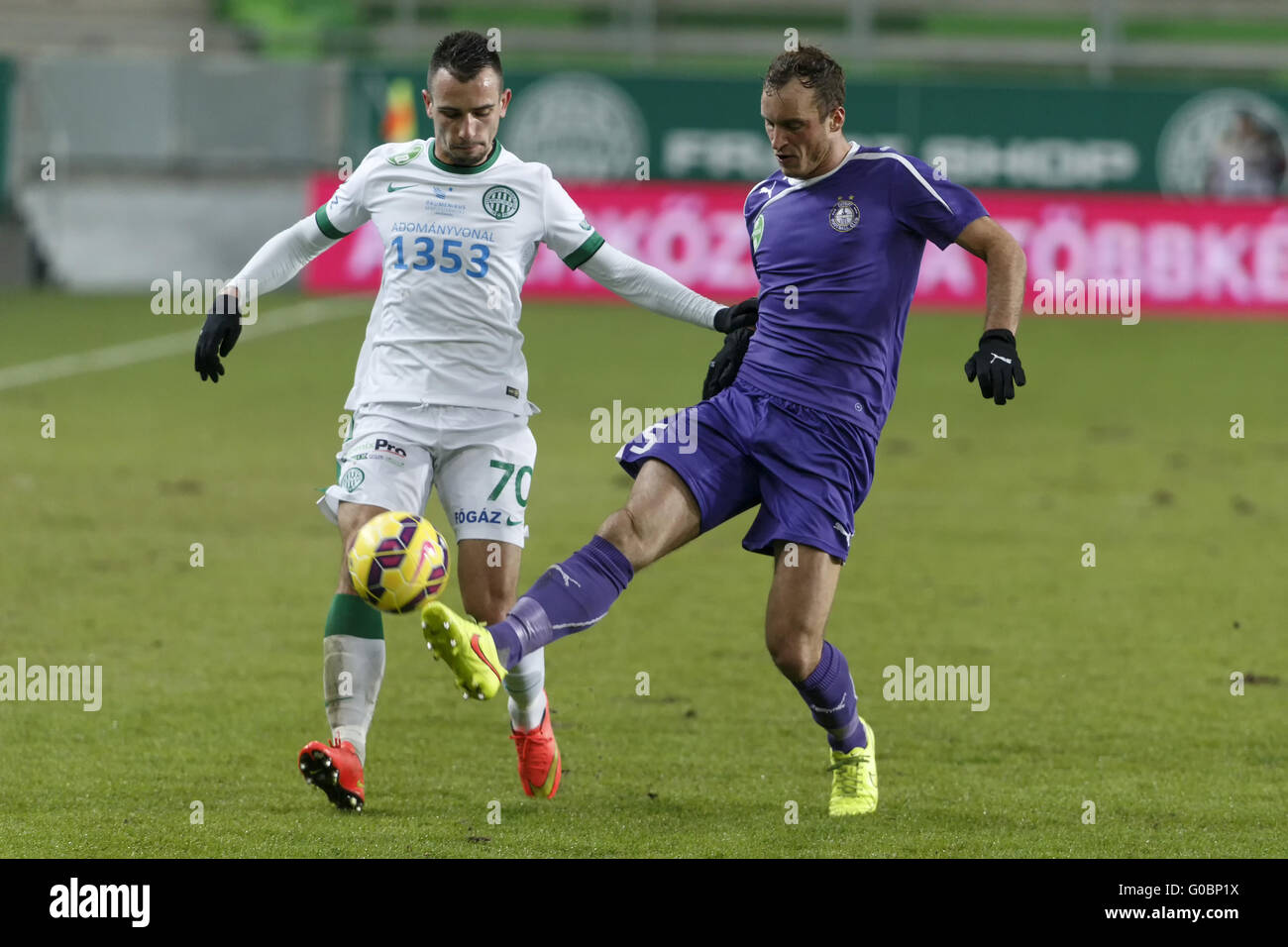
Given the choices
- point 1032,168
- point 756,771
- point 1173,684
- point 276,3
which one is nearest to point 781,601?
point 756,771

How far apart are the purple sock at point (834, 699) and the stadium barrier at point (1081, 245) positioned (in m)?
17.9

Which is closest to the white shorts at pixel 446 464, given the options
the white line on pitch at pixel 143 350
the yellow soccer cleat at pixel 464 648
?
the yellow soccer cleat at pixel 464 648

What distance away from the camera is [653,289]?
621cm

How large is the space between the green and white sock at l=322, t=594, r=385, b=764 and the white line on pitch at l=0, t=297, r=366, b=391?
11.5 metres

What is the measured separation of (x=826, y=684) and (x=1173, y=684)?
238 cm

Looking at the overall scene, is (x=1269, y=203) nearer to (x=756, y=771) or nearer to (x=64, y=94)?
(x=64, y=94)

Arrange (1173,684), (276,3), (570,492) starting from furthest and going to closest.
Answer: (276,3) < (570,492) < (1173,684)

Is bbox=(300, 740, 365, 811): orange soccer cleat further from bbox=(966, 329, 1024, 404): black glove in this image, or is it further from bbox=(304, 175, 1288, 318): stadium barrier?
bbox=(304, 175, 1288, 318): stadium barrier

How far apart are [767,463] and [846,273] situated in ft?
2.11

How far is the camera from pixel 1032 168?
26094 mm

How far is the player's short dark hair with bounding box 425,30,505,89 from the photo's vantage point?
18.7 ft

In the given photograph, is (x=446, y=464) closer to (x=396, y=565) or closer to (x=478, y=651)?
(x=396, y=565)

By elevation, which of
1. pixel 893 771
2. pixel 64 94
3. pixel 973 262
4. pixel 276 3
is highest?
pixel 276 3

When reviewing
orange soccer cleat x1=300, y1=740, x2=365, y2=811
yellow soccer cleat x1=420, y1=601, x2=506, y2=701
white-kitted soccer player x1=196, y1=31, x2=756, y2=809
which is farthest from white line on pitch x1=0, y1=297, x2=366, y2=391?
yellow soccer cleat x1=420, y1=601, x2=506, y2=701
